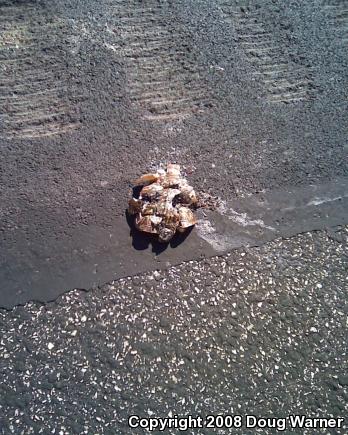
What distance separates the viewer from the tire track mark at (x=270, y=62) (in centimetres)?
371

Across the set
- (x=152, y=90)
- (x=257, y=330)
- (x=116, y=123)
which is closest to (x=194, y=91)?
(x=152, y=90)

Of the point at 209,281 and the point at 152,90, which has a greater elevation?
the point at 152,90

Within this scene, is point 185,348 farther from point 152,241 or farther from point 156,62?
point 156,62

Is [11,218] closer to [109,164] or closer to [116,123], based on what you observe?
[109,164]

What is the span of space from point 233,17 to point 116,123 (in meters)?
1.69

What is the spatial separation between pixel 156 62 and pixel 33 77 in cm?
106

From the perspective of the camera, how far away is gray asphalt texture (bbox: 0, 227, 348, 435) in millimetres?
2359

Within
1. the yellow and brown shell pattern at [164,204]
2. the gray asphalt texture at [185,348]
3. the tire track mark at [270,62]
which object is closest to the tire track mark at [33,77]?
the yellow and brown shell pattern at [164,204]

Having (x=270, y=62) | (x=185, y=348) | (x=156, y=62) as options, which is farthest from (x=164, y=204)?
(x=270, y=62)

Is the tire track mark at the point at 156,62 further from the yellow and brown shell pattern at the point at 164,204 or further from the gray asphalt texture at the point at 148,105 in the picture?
the yellow and brown shell pattern at the point at 164,204

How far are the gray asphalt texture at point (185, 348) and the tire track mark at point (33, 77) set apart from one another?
1.48 metres

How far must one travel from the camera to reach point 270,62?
12.7 feet

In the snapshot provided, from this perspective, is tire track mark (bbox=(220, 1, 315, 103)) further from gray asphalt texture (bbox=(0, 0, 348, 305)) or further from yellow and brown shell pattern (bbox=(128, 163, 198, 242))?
yellow and brown shell pattern (bbox=(128, 163, 198, 242))

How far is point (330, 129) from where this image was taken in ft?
11.6
